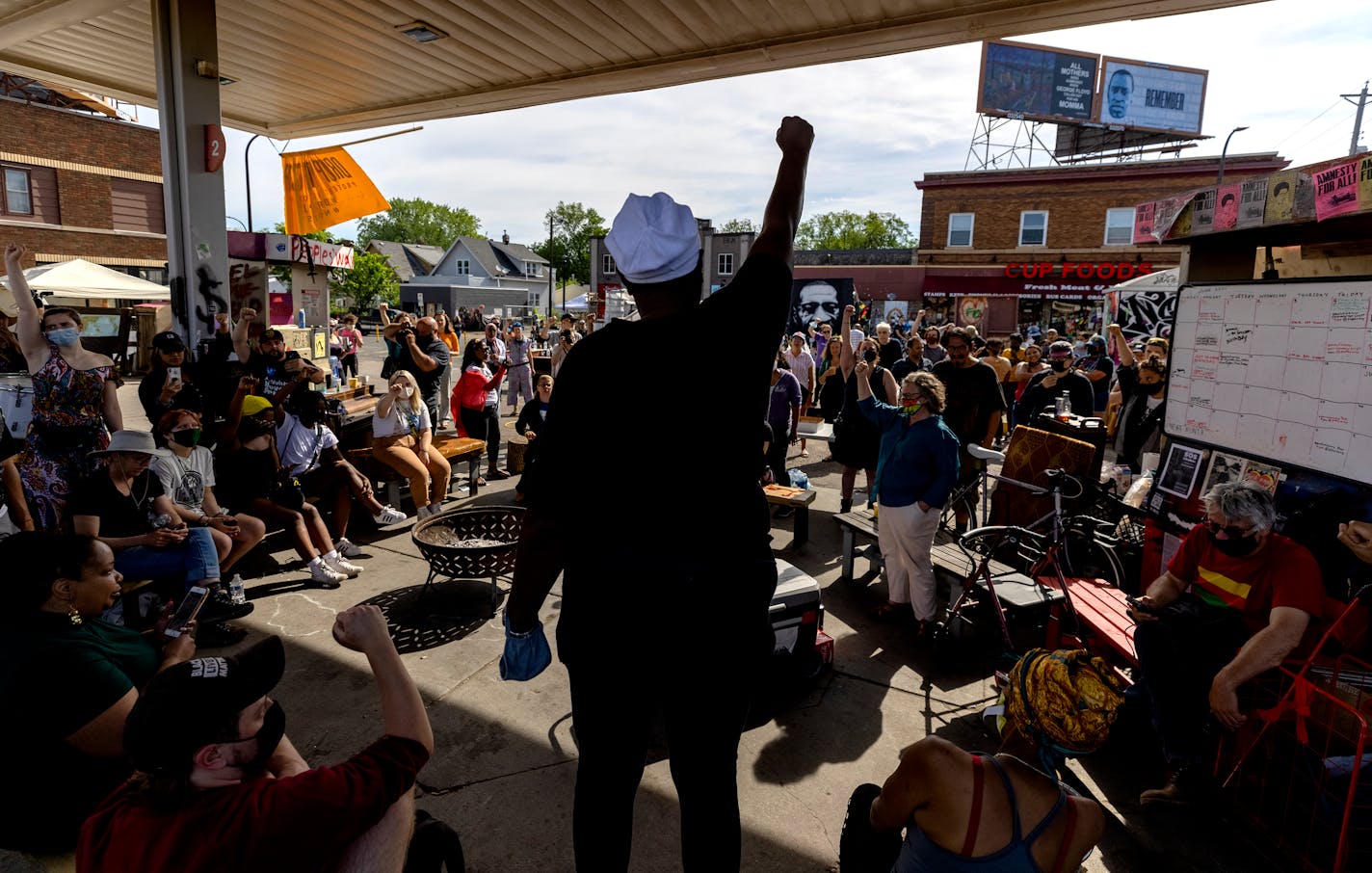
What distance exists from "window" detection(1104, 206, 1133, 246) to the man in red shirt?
31.2 meters

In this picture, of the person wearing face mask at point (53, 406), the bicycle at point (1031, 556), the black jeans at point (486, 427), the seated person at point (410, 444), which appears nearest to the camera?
the bicycle at point (1031, 556)

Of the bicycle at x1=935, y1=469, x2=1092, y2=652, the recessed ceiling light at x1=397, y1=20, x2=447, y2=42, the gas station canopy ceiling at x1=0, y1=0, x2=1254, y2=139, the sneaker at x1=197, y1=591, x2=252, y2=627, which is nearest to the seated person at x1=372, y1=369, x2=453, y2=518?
the sneaker at x1=197, y1=591, x2=252, y2=627

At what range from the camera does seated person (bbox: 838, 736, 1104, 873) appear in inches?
73.2

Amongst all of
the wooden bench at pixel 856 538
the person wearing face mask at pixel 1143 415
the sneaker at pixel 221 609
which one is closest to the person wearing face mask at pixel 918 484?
the wooden bench at pixel 856 538

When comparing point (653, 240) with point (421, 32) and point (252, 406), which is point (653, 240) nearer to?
point (252, 406)

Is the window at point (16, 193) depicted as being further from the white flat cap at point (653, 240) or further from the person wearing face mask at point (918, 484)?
the white flat cap at point (653, 240)

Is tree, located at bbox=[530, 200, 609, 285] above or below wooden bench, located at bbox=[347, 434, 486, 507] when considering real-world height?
above

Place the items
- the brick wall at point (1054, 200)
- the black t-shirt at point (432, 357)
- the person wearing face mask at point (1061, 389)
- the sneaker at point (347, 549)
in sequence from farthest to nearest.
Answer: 1. the brick wall at point (1054, 200)
2. the black t-shirt at point (432, 357)
3. the person wearing face mask at point (1061, 389)
4. the sneaker at point (347, 549)

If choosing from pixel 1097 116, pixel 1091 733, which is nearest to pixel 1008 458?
pixel 1091 733

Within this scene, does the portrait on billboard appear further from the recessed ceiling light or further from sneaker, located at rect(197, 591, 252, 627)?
sneaker, located at rect(197, 591, 252, 627)

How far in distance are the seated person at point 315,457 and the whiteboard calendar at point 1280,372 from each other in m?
6.59

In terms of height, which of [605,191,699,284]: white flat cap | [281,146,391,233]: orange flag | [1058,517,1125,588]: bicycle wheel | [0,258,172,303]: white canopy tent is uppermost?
[281,146,391,233]: orange flag

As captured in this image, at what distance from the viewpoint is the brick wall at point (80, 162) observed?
74.1ft

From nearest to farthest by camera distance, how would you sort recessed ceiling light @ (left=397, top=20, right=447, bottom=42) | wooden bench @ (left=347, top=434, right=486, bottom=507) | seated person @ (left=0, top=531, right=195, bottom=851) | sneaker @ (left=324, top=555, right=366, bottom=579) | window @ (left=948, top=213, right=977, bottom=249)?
seated person @ (left=0, top=531, right=195, bottom=851) < sneaker @ (left=324, top=555, right=366, bottom=579) < recessed ceiling light @ (left=397, top=20, right=447, bottom=42) < wooden bench @ (left=347, top=434, right=486, bottom=507) < window @ (left=948, top=213, right=977, bottom=249)
